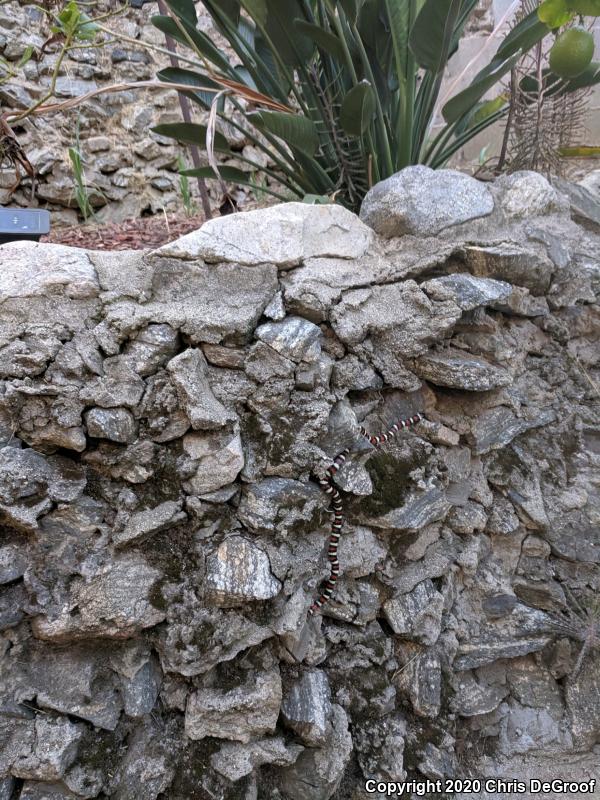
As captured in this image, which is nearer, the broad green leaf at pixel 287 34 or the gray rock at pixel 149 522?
the gray rock at pixel 149 522

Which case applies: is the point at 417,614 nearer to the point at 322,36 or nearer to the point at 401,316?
the point at 401,316

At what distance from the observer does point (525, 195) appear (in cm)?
246

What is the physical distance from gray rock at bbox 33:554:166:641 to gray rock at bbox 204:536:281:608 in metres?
0.17

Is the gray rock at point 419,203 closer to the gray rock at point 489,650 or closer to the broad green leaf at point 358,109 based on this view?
the broad green leaf at point 358,109

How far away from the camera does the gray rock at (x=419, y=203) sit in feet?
7.35

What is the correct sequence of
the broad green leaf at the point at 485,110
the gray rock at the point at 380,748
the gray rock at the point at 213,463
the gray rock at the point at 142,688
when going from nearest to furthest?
the gray rock at the point at 142,688
the gray rock at the point at 213,463
the gray rock at the point at 380,748
the broad green leaf at the point at 485,110

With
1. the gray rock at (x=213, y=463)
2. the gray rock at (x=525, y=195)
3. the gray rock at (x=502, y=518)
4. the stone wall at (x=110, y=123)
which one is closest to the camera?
the gray rock at (x=213, y=463)

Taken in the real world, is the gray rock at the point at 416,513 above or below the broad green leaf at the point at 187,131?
below

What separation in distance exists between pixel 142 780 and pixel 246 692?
352 mm

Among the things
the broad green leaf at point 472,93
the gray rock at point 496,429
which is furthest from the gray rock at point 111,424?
the broad green leaf at point 472,93

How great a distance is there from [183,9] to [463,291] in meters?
1.76

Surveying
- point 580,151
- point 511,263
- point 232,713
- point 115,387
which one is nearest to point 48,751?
point 232,713

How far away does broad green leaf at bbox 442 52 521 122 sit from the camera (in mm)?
2332

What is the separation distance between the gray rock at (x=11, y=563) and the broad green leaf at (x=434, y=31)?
2.20 metres
